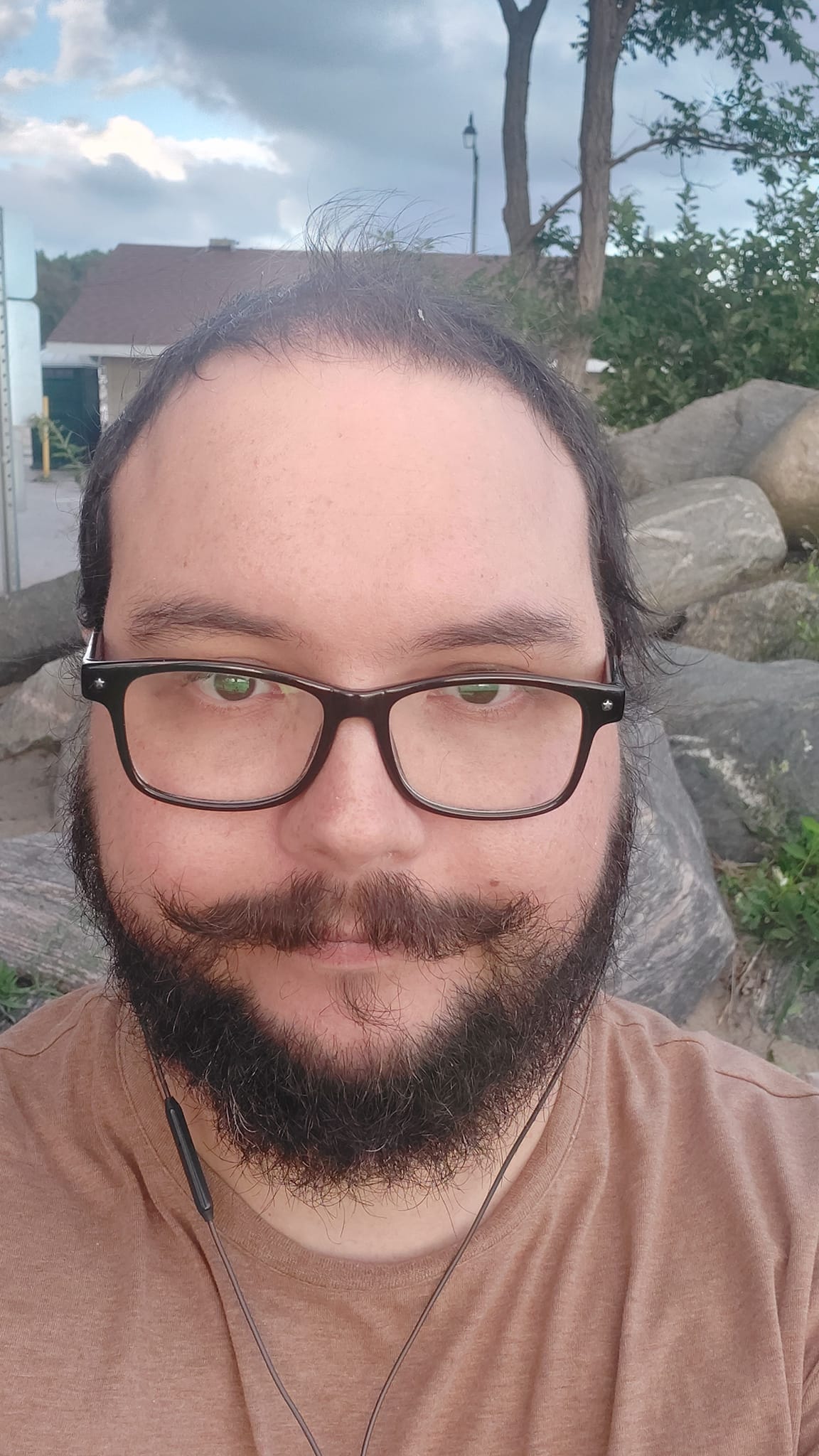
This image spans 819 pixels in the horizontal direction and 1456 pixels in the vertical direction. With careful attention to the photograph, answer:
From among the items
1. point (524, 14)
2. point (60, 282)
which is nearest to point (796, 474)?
point (524, 14)

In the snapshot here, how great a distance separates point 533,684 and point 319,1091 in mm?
481

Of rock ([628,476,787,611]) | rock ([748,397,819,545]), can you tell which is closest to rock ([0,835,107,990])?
rock ([628,476,787,611])

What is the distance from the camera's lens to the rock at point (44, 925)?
2.96m

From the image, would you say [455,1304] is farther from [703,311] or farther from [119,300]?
[119,300]

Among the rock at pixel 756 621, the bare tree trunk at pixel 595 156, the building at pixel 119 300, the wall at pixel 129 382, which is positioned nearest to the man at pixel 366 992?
the wall at pixel 129 382

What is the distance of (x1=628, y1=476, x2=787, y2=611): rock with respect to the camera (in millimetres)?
5379

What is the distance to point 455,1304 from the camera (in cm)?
114

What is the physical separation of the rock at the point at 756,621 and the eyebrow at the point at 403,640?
13.0 feet

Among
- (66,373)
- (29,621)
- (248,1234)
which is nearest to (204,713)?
(248,1234)

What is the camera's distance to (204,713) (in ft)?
3.61

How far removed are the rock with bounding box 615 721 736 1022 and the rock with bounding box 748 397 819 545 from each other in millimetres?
3533

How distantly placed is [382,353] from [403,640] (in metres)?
0.35

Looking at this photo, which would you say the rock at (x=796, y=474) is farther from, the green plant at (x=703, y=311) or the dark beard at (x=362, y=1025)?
the dark beard at (x=362, y=1025)

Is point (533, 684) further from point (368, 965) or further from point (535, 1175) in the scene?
point (535, 1175)
